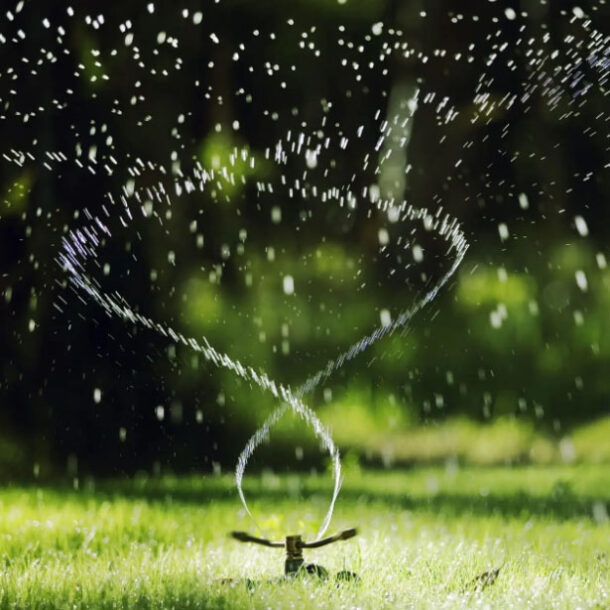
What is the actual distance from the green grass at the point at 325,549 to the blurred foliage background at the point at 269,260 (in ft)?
2.67

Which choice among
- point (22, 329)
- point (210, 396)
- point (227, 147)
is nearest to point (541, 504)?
point (210, 396)

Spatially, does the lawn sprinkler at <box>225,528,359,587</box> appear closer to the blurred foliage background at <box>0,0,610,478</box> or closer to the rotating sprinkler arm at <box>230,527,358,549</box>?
the rotating sprinkler arm at <box>230,527,358,549</box>

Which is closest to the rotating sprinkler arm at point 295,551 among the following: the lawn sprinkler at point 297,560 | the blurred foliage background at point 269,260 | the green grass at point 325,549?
the lawn sprinkler at point 297,560

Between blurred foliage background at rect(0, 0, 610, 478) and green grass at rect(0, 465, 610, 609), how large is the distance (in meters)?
0.81

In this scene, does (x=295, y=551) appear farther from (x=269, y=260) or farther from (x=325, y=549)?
(x=269, y=260)

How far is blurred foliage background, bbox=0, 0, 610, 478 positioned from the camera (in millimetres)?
8281

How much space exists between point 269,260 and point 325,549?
4.05 metres

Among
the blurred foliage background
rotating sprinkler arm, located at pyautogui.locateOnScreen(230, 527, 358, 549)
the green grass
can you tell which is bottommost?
the green grass

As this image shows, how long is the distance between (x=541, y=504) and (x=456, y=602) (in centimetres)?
357

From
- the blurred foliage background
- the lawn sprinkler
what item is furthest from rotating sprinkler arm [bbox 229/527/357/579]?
the blurred foliage background

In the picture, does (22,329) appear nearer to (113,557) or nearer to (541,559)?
(113,557)

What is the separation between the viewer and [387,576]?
12.9 ft

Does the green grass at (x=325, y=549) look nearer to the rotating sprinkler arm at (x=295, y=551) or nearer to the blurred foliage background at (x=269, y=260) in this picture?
the rotating sprinkler arm at (x=295, y=551)

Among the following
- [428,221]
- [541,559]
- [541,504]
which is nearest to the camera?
[541,559]
